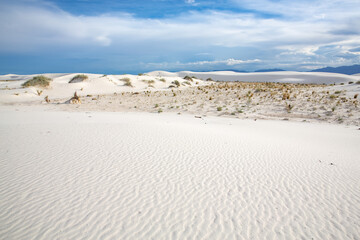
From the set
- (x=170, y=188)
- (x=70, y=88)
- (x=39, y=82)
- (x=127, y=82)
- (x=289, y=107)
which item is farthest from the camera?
(x=127, y=82)

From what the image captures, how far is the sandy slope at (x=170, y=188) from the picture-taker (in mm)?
3004

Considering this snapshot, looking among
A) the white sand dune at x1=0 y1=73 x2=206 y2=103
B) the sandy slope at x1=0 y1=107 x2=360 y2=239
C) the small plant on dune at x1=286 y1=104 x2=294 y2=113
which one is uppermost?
the white sand dune at x1=0 y1=73 x2=206 y2=103

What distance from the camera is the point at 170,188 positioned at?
407 cm

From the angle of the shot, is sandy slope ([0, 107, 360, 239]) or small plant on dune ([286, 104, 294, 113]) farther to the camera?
small plant on dune ([286, 104, 294, 113])

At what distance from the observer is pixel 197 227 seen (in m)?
3.05

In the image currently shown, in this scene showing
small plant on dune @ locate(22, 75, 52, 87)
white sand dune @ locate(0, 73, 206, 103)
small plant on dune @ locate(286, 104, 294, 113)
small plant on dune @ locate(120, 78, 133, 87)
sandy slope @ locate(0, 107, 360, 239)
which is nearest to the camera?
sandy slope @ locate(0, 107, 360, 239)

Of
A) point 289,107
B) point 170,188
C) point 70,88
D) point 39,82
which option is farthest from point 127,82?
point 170,188

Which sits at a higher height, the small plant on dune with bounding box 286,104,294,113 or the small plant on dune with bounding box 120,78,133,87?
the small plant on dune with bounding box 120,78,133,87

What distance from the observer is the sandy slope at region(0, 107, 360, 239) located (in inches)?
118

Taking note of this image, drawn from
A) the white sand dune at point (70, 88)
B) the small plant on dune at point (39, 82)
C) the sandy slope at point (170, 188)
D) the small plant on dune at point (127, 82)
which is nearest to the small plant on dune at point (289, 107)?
the sandy slope at point (170, 188)

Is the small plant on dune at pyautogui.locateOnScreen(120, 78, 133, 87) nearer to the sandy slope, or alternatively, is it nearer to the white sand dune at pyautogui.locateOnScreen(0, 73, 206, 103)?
the white sand dune at pyautogui.locateOnScreen(0, 73, 206, 103)

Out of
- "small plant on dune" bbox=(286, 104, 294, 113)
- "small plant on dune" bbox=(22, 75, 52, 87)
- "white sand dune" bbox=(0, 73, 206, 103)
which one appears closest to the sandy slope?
"small plant on dune" bbox=(286, 104, 294, 113)

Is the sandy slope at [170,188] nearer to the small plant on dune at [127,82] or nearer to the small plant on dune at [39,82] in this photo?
the small plant on dune at [39,82]

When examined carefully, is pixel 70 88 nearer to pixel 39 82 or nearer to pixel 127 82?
pixel 39 82
